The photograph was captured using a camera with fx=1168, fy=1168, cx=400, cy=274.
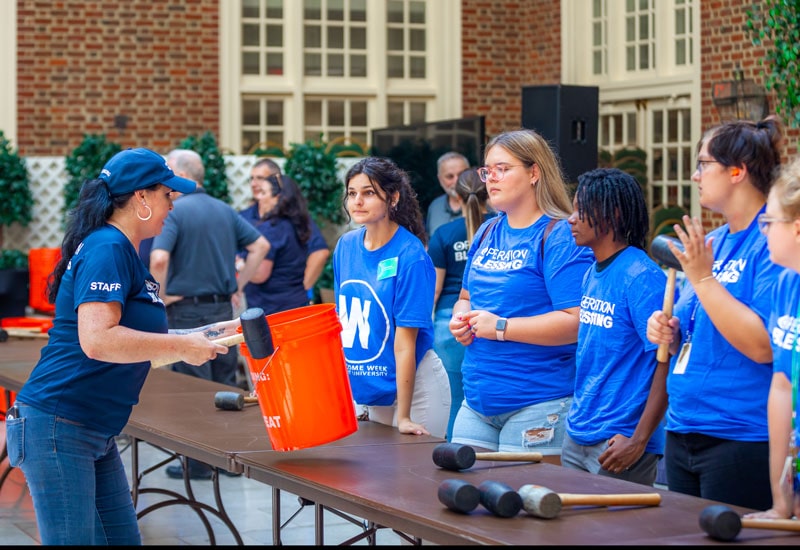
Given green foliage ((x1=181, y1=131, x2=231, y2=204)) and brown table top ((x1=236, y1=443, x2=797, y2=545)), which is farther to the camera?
green foliage ((x1=181, y1=131, x2=231, y2=204))

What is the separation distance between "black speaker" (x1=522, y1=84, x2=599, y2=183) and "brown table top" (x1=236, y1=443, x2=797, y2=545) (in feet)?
17.3

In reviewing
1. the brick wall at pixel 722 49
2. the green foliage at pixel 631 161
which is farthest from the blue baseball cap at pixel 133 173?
the green foliage at pixel 631 161

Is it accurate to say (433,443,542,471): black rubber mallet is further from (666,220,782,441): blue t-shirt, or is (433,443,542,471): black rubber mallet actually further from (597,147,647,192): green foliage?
(597,147,647,192): green foliage

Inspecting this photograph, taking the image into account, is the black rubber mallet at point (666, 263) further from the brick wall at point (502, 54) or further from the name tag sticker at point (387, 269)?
the brick wall at point (502, 54)

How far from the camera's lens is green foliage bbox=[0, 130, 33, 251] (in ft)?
34.8

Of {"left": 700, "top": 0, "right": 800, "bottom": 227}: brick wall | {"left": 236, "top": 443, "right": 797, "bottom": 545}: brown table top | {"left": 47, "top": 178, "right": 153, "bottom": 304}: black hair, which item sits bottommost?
{"left": 236, "top": 443, "right": 797, "bottom": 545}: brown table top

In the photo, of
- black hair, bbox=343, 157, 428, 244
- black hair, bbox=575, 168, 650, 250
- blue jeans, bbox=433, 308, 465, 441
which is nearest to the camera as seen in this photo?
black hair, bbox=575, 168, 650, 250

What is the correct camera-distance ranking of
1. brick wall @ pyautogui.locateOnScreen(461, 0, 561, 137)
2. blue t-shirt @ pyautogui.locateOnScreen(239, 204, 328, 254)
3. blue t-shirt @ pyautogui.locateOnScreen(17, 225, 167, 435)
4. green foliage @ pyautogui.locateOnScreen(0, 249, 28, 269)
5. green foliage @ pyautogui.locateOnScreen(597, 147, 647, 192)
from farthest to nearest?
brick wall @ pyautogui.locateOnScreen(461, 0, 561, 137) → green foliage @ pyautogui.locateOnScreen(597, 147, 647, 192) → green foliage @ pyautogui.locateOnScreen(0, 249, 28, 269) → blue t-shirt @ pyautogui.locateOnScreen(239, 204, 328, 254) → blue t-shirt @ pyautogui.locateOnScreen(17, 225, 167, 435)

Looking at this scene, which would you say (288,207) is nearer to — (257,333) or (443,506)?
(257,333)

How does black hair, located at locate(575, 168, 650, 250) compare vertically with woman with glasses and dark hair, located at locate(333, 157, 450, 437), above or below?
above

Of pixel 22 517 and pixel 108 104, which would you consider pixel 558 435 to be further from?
pixel 108 104

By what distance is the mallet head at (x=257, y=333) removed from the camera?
308 cm

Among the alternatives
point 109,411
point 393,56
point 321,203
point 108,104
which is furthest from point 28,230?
point 109,411

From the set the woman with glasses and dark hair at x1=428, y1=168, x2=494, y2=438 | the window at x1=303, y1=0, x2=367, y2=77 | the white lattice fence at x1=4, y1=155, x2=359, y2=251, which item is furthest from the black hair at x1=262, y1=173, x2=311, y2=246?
the window at x1=303, y1=0, x2=367, y2=77
